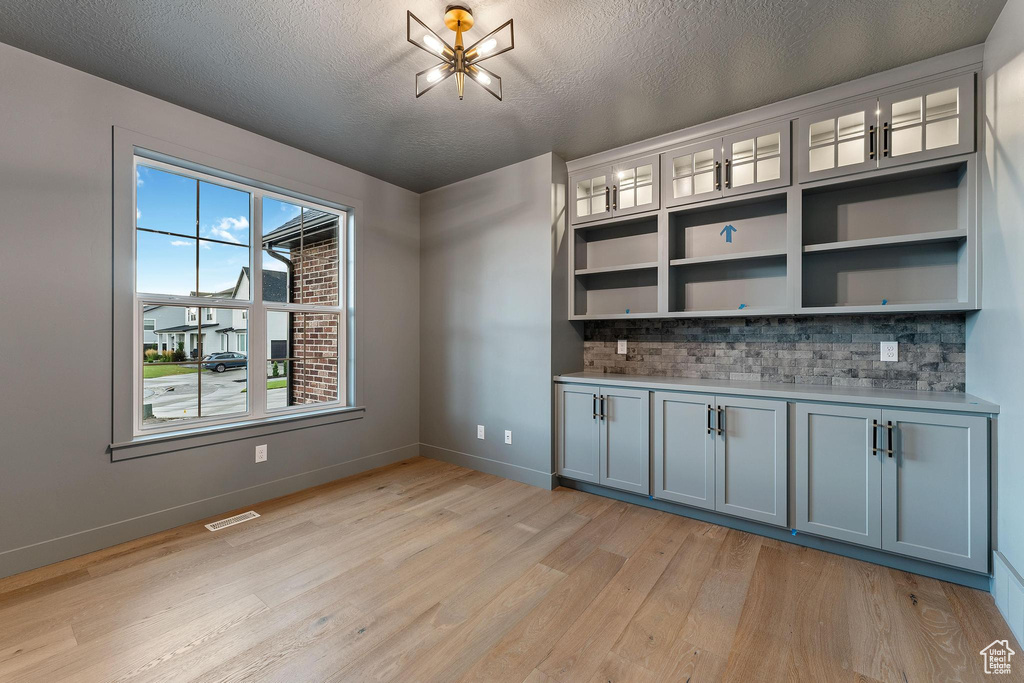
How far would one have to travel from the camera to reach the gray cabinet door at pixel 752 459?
8.48 ft

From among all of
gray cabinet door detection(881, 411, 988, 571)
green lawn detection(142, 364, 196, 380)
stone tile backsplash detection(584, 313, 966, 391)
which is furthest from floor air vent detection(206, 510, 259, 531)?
gray cabinet door detection(881, 411, 988, 571)

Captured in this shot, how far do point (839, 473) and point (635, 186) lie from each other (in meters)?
2.30

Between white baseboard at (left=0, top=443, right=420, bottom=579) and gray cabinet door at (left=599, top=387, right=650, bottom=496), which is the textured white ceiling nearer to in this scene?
gray cabinet door at (left=599, top=387, right=650, bottom=496)

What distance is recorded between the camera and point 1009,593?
186cm

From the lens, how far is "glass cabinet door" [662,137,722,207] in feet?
9.88

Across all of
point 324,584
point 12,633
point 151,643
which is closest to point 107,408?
point 12,633

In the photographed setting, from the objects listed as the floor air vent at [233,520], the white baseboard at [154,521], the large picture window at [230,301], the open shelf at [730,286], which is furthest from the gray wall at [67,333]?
the open shelf at [730,286]

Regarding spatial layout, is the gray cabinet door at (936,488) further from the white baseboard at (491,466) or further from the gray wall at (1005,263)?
the white baseboard at (491,466)

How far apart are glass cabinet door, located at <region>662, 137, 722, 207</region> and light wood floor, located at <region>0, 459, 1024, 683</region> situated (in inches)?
88.4

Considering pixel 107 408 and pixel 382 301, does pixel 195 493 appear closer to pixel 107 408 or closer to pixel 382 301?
pixel 107 408

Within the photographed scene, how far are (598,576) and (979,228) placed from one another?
265 cm

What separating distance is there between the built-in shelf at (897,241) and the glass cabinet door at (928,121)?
402mm

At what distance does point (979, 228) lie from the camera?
2256 millimetres

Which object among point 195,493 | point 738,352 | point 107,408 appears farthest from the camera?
point 738,352
